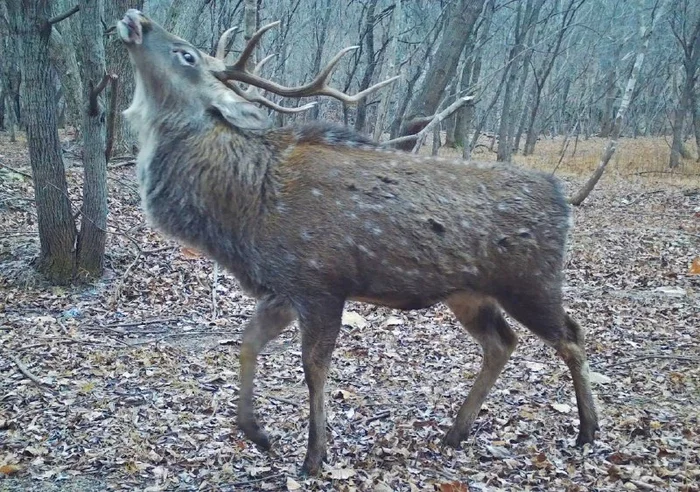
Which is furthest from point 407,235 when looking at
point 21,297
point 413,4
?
point 413,4

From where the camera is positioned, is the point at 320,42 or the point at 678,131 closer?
the point at 320,42

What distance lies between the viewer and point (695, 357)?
6.29 m

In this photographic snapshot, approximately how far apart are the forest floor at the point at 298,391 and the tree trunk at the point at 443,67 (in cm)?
311

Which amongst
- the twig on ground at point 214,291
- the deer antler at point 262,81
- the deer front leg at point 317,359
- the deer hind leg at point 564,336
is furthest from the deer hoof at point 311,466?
the twig on ground at point 214,291

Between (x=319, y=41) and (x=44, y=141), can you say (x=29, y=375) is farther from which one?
(x=319, y=41)

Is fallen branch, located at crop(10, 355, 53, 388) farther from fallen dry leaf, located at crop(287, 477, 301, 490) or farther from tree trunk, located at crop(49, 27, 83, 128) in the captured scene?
tree trunk, located at crop(49, 27, 83, 128)

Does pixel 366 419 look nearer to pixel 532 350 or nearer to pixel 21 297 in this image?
pixel 532 350

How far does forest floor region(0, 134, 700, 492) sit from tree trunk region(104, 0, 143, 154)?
13.4ft

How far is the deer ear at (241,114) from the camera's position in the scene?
15.0ft

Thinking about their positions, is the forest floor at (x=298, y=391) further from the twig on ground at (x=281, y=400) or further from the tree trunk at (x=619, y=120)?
the tree trunk at (x=619, y=120)

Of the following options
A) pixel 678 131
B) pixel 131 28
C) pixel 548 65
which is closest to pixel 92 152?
pixel 131 28

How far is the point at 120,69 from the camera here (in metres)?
13.5

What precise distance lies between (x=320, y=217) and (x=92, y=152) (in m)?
4.61

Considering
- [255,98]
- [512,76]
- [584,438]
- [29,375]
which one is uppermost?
[512,76]
